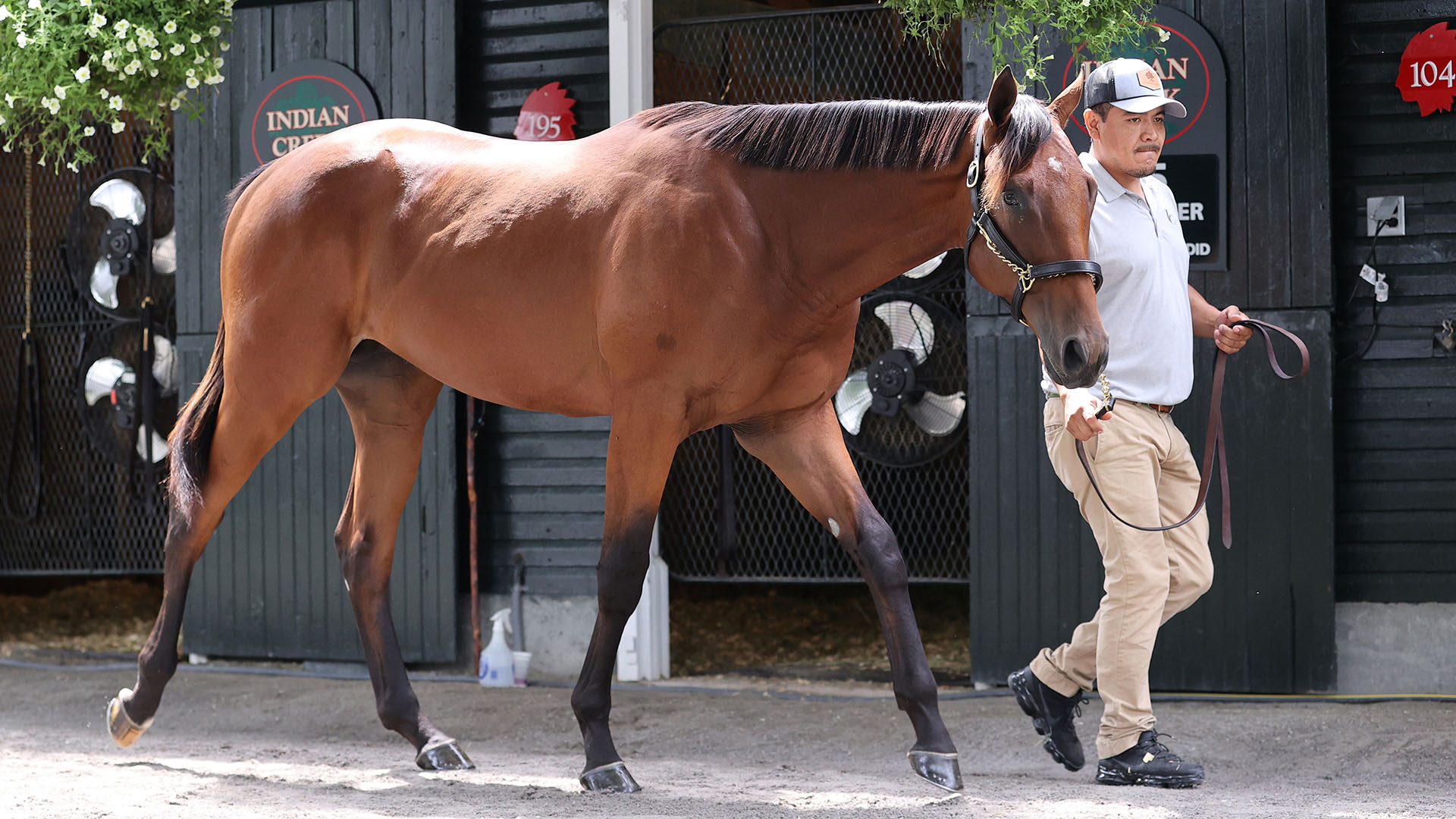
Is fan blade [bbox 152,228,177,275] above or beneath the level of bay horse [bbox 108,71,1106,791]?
above

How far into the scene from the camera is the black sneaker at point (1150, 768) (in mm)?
3904

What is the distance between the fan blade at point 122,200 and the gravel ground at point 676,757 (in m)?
2.52

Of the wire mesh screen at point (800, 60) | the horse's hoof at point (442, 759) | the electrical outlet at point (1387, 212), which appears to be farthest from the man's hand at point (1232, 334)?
the wire mesh screen at point (800, 60)

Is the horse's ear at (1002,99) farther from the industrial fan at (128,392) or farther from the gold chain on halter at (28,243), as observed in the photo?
the gold chain on halter at (28,243)

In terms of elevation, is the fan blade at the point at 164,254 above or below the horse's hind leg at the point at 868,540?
above

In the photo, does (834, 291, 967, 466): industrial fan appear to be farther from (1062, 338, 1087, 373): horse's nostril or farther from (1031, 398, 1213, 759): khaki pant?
(1062, 338, 1087, 373): horse's nostril

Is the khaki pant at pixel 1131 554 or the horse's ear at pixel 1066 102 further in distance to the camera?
the khaki pant at pixel 1131 554

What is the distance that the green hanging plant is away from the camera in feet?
15.5

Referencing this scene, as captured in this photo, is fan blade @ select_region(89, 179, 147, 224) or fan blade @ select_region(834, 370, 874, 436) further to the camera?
fan blade @ select_region(89, 179, 147, 224)

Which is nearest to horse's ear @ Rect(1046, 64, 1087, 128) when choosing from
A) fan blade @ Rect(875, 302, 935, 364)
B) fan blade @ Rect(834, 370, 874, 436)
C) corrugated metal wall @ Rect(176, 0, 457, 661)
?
fan blade @ Rect(875, 302, 935, 364)

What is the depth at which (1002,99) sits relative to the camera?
10.6 ft

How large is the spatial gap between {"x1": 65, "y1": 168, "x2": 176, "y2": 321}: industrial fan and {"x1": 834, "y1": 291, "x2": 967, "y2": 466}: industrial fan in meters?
3.73

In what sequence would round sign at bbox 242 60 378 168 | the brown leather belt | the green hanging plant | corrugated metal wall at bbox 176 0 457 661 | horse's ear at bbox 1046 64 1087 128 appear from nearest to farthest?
horse's ear at bbox 1046 64 1087 128
the brown leather belt
the green hanging plant
corrugated metal wall at bbox 176 0 457 661
round sign at bbox 242 60 378 168

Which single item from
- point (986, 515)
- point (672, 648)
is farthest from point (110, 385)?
point (986, 515)
